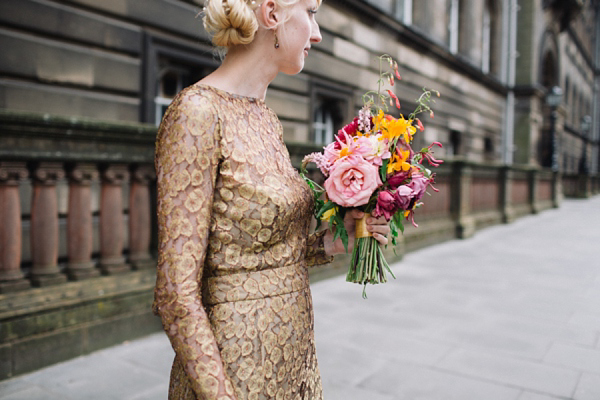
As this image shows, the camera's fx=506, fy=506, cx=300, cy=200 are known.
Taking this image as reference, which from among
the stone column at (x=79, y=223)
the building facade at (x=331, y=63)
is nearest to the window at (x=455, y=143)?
the building facade at (x=331, y=63)

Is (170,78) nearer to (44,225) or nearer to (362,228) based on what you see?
(44,225)

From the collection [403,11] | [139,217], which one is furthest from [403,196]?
[403,11]

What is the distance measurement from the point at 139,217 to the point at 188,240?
3.62 meters

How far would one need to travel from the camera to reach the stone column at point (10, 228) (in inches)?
147

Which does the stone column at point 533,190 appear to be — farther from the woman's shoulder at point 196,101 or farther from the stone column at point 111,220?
the woman's shoulder at point 196,101

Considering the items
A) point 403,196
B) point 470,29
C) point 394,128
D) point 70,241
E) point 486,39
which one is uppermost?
point 486,39

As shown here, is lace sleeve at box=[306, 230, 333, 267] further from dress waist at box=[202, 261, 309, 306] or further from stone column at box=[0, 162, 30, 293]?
stone column at box=[0, 162, 30, 293]

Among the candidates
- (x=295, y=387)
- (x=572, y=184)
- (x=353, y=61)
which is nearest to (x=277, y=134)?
(x=295, y=387)

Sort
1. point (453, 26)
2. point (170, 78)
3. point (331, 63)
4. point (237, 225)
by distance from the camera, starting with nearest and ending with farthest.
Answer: point (237, 225)
point (170, 78)
point (331, 63)
point (453, 26)

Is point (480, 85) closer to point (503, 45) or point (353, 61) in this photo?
point (503, 45)

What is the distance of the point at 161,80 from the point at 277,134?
598cm

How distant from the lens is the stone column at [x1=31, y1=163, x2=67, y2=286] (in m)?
3.96

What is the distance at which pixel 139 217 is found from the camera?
4.70 m

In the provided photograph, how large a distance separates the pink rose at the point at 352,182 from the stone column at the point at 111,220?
3.34 metres
